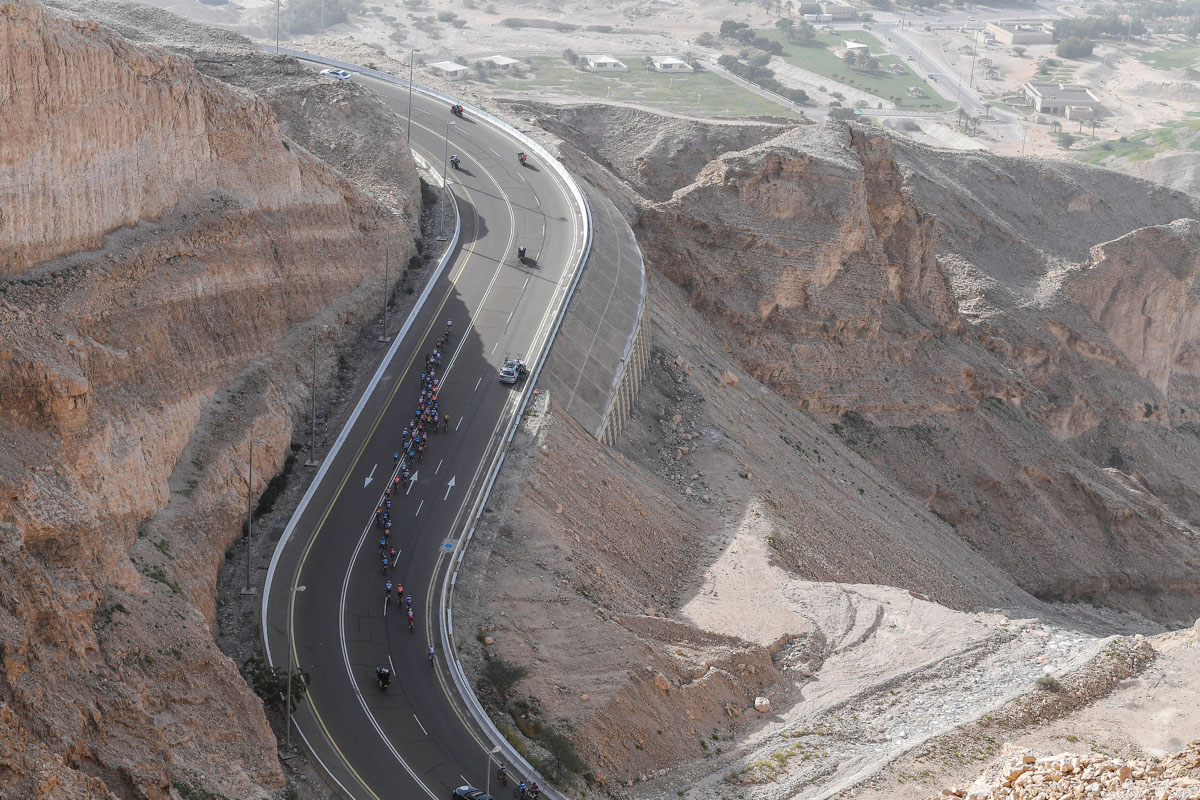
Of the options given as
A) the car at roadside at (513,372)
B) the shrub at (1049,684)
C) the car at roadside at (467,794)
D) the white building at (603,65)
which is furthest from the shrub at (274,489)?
the white building at (603,65)

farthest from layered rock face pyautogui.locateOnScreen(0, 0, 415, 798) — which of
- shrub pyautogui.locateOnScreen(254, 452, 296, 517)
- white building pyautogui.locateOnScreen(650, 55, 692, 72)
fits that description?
white building pyautogui.locateOnScreen(650, 55, 692, 72)

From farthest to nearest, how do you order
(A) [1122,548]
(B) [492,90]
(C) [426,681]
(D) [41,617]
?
(B) [492,90], (A) [1122,548], (C) [426,681], (D) [41,617]

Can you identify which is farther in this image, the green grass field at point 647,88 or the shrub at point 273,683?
the green grass field at point 647,88

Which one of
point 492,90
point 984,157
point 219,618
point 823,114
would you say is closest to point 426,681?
point 219,618

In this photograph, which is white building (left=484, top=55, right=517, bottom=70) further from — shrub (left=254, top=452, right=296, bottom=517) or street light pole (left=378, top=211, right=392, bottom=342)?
shrub (left=254, top=452, right=296, bottom=517)

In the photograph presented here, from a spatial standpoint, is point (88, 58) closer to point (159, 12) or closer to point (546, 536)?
point (546, 536)

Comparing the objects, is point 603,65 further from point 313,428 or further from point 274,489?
point 274,489

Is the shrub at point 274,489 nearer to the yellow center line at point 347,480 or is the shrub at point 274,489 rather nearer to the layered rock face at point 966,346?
the yellow center line at point 347,480
